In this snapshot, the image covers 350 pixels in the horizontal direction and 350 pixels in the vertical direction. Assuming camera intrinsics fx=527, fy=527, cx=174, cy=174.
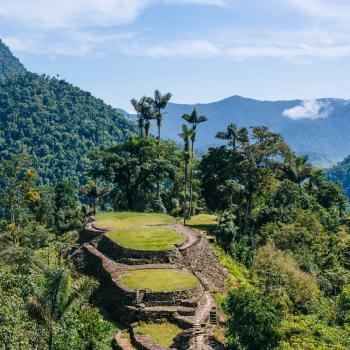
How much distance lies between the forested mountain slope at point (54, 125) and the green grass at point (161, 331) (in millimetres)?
94134

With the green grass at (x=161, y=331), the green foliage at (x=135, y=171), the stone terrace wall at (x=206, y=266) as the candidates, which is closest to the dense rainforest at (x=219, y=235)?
the green foliage at (x=135, y=171)

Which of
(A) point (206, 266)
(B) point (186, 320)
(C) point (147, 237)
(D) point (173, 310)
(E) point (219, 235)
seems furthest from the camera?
(E) point (219, 235)

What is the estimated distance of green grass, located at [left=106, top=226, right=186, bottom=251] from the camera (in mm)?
38575

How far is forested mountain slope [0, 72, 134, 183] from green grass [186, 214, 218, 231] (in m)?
65.6

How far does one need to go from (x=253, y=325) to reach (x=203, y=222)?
3134cm

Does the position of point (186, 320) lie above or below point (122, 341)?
above

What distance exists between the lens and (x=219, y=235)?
163ft

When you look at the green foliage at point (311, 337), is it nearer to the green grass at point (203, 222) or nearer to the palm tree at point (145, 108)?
the green grass at point (203, 222)

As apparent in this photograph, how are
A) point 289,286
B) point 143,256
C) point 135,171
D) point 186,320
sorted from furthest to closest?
point 135,171 < point 289,286 < point 143,256 < point 186,320

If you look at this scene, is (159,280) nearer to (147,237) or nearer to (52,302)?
A: (147,237)

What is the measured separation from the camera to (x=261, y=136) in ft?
188

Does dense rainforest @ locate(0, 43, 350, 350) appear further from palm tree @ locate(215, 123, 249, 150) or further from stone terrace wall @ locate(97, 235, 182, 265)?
stone terrace wall @ locate(97, 235, 182, 265)

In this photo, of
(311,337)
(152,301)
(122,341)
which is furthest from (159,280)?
(311,337)

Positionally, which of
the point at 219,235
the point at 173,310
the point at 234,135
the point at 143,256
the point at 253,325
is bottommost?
the point at 173,310
